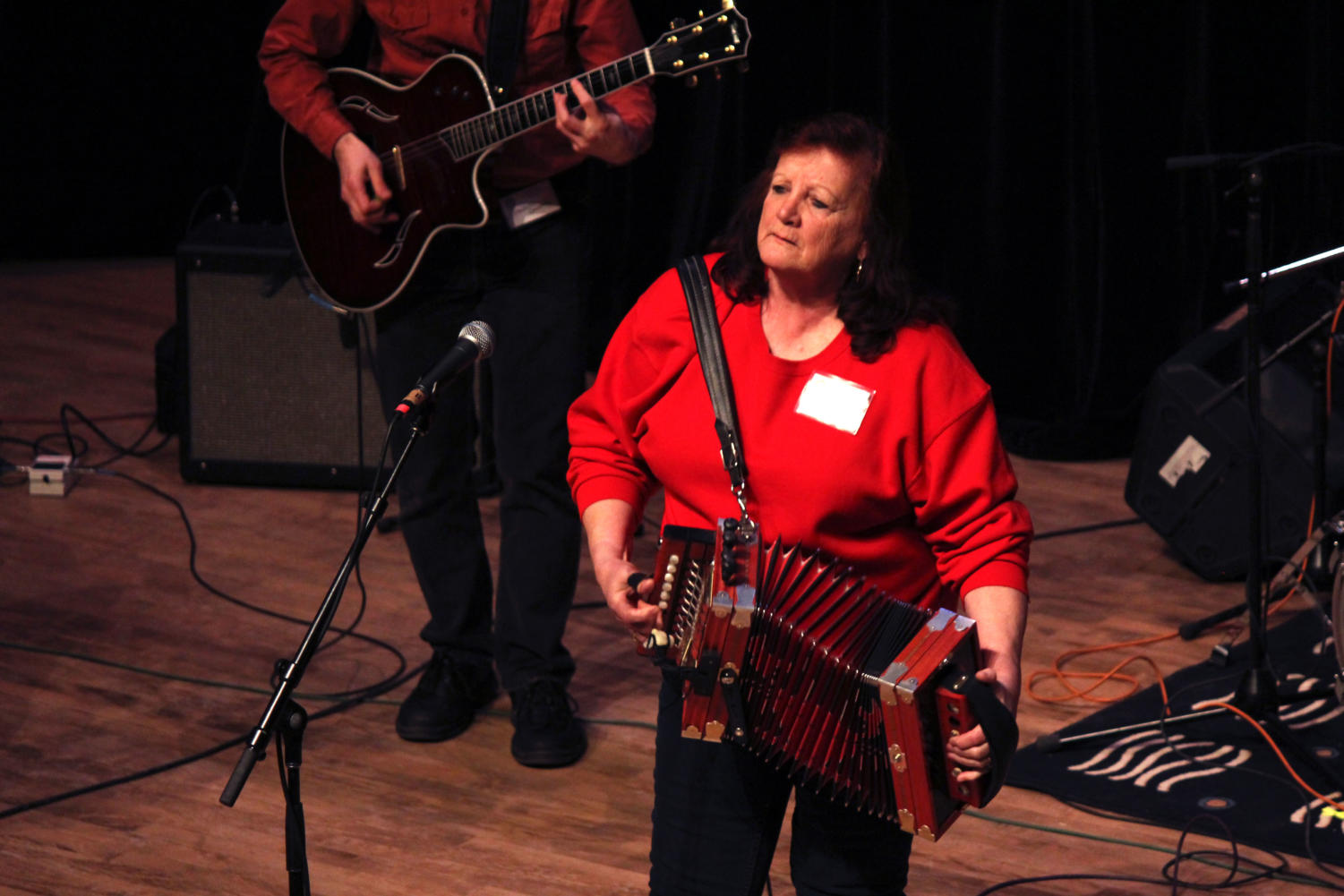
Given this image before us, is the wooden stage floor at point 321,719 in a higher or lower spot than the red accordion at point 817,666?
lower

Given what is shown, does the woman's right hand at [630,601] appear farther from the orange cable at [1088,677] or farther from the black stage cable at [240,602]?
the orange cable at [1088,677]

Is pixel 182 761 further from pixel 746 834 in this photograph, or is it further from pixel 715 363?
pixel 715 363

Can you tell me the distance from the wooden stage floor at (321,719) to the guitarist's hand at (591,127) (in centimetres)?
126

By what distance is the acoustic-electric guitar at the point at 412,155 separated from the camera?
302 centimetres

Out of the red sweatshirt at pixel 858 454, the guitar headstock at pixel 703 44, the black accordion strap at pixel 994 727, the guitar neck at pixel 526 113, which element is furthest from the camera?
the guitar neck at pixel 526 113

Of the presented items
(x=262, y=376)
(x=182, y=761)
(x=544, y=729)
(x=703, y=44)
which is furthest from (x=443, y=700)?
(x=262, y=376)

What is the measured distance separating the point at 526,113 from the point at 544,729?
124cm

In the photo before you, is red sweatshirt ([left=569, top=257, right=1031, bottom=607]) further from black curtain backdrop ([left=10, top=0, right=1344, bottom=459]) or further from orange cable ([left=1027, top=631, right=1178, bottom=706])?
black curtain backdrop ([left=10, top=0, right=1344, bottom=459])

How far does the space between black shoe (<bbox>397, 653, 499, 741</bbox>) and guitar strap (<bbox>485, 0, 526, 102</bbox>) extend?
1.21 meters

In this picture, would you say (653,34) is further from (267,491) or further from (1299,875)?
(1299,875)

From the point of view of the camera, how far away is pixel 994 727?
1.78 meters

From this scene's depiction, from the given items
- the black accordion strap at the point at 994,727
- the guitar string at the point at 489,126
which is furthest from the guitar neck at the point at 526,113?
the black accordion strap at the point at 994,727

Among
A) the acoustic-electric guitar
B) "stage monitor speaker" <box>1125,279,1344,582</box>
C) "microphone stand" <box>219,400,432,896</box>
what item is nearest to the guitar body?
the acoustic-electric guitar

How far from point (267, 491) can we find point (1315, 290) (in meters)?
3.17
